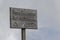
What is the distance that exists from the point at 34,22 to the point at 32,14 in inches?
14.4

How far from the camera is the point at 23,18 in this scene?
20.7 ft

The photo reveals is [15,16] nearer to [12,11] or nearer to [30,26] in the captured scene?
[12,11]

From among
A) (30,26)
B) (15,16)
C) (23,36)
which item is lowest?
(23,36)

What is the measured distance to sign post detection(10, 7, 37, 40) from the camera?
611 centimetres

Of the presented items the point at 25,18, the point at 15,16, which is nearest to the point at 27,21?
the point at 25,18

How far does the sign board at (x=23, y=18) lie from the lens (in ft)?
20.1

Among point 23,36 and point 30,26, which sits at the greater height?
point 30,26

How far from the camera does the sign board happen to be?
6119 millimetres

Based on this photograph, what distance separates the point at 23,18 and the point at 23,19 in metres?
0.04

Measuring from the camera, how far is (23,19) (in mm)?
6297

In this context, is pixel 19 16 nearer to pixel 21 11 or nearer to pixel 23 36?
pixel 21 11

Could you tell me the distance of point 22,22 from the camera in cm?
633

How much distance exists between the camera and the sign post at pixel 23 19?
6.11 metres

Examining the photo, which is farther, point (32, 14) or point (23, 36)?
point (32, 14)
